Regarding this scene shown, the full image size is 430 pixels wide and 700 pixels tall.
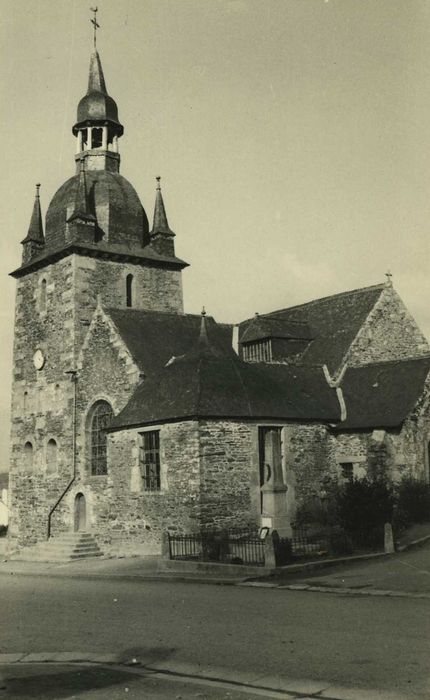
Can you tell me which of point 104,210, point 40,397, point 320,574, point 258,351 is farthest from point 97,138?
point 320,574

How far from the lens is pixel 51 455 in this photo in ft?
104

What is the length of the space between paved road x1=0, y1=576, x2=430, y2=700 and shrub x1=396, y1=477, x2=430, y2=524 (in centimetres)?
954

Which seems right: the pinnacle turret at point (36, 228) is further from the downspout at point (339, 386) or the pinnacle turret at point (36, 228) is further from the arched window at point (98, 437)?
the downspout at point (339, 386)

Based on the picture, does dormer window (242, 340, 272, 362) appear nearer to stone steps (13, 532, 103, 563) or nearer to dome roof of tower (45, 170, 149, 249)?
dome roof of tower (45, 170, 149, 249)

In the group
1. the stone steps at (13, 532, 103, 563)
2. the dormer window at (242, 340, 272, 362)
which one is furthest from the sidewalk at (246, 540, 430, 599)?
the dormer window at (242, 340, 272, 362)

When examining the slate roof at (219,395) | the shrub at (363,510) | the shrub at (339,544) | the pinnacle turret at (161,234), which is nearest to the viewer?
the shrub at (339,544)

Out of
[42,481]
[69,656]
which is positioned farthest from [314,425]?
[69,656]

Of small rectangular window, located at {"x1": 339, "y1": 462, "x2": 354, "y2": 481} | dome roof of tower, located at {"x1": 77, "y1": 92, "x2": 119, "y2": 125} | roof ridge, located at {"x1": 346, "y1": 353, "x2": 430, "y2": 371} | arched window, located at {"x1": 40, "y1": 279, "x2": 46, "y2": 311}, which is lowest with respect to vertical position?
small rectangular window, located at {"x1": 339, "y1": 462, "x2": 354, "y2": 481}

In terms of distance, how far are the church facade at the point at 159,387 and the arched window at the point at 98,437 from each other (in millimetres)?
80

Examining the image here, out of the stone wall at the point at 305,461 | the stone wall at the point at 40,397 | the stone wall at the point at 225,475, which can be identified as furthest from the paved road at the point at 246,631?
the stone wall at the point at 40,397

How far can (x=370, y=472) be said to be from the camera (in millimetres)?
24578

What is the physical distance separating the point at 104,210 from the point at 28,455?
1153cm

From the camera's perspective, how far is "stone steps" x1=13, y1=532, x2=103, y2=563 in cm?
2572

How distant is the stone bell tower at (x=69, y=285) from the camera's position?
103ft
